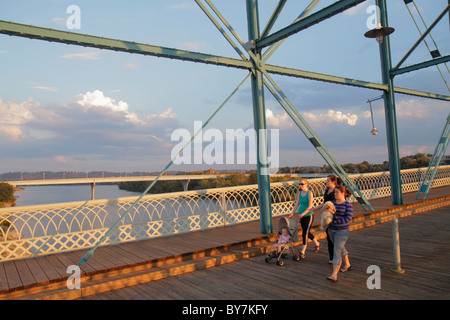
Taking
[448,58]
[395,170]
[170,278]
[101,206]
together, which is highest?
[448,58]

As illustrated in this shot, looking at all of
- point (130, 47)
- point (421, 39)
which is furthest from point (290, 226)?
point (421, 39)

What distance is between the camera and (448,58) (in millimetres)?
A: 10000

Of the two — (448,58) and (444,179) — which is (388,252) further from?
(444,179)

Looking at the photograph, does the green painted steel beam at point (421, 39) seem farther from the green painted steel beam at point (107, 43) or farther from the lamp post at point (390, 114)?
the green painted steel beam at point (107, 43)

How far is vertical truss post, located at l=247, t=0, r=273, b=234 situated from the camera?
7.31 m

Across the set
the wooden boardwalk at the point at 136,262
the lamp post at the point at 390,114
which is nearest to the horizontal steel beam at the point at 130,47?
the wooden boardwalk at the point at 136,262

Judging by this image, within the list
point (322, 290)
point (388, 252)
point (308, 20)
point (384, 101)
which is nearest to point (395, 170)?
point (384, 101)

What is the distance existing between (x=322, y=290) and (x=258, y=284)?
0.93 meters

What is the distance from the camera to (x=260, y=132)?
7.34 metres

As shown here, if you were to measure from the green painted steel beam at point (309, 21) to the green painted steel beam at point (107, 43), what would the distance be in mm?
805

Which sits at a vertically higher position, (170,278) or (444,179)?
(444,179)

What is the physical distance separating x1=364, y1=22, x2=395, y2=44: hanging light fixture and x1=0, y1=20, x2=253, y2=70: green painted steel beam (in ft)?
9.96

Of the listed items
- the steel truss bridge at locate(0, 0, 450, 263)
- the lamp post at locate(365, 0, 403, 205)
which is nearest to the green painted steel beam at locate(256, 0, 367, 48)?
the steel truss bridge at locate(0, 0, 450, 263)

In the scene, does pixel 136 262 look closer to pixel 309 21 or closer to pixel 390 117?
pixel 309 21
